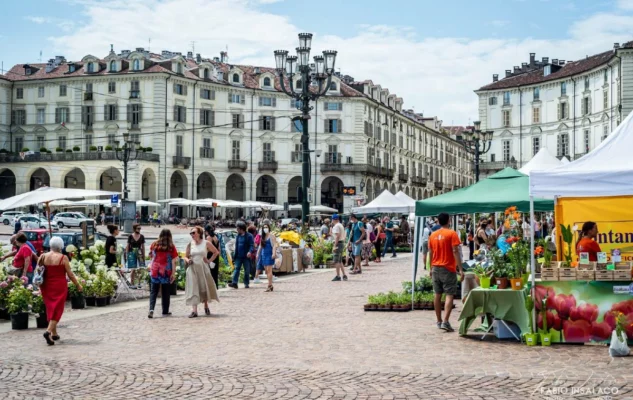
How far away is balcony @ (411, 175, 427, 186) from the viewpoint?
95.1 metres

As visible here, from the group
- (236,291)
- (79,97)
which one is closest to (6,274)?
(236,291)

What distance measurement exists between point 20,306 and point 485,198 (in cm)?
820

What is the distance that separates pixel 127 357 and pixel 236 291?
919 centimetres

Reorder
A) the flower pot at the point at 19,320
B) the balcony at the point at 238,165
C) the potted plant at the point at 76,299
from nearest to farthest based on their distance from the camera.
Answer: the flower pot at the point at 19,320 < the potted plant at the point at 76,299 < the balcony at the point at 238,165

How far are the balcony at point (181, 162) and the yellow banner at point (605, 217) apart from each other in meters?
55.1

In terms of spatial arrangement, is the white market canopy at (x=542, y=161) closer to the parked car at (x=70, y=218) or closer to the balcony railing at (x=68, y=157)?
the parked car at (x=70, y=218)

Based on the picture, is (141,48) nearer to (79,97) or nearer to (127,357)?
(79,97)

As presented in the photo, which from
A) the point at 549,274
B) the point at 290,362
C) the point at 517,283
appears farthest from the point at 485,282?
the point at 290,362

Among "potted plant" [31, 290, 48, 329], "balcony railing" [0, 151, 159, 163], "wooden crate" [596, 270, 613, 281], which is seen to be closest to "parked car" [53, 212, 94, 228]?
"balcony railing" [0, 151, 159, 163]

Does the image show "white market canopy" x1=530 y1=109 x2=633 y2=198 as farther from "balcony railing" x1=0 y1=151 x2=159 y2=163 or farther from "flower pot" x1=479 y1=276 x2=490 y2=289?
"balcony railing" x1=0 y1=151 x2=159 y2=163

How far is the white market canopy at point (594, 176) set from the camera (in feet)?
35.1

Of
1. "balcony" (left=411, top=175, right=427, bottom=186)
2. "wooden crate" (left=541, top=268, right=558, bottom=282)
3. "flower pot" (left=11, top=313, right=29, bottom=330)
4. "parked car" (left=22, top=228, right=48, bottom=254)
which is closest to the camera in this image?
"wooden crate" (left=541, top=268, right=558, bottom=282)

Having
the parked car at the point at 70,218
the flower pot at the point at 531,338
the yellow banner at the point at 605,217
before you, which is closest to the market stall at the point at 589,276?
the flower pot at the point at 531,338

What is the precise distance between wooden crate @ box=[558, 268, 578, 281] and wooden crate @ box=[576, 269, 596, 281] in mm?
52
